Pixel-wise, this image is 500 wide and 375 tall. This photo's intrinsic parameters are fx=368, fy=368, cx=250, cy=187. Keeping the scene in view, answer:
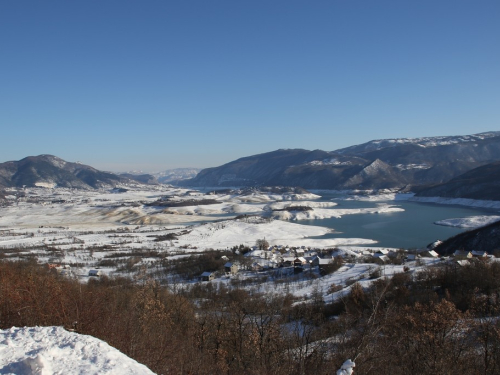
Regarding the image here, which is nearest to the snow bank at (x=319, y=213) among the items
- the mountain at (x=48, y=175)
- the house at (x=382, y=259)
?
the house at (x=382, y=259)

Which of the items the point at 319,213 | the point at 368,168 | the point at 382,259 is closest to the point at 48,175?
the point at 368,168

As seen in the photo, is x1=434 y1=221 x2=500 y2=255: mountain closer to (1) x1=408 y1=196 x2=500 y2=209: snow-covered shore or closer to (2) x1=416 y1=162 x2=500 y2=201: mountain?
(1) x1=408 y1=196 x2=500 y2=209: snow-covered shore

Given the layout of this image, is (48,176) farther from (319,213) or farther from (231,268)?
(231,268)

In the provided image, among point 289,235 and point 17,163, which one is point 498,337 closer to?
point 289,235

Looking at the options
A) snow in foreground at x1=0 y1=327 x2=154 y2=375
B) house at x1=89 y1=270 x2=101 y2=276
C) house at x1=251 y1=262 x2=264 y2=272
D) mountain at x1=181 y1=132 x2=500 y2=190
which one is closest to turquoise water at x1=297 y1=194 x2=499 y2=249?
house at x1=251 y1=262 x2=264 y2=272

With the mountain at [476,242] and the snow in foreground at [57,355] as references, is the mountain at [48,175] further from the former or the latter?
the snow in foreground at [57,355]

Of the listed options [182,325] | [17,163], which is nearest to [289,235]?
[182,325]
